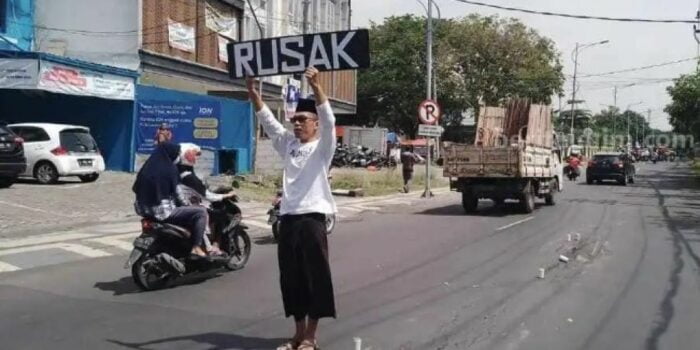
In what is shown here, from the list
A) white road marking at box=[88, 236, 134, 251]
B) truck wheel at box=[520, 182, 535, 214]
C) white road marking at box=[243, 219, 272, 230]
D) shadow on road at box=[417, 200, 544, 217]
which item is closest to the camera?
white road marking at box=[88, 236, 134, 251]

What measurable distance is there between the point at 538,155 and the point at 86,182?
A: 12.5 meters

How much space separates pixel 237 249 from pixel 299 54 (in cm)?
338

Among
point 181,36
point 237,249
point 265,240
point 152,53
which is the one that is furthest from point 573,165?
point 237,249

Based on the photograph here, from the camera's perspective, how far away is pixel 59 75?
21.5 m

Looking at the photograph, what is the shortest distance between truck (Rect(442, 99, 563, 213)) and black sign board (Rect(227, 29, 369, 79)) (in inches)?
453

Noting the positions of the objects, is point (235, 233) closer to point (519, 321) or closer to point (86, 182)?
point (519, 321)

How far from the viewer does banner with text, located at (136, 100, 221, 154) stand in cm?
2581

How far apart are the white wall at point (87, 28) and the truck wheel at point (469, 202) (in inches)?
535

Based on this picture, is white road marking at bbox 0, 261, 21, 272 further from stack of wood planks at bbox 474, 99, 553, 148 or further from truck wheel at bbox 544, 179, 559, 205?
truck wheel at bbox 544, 179, 559, 205

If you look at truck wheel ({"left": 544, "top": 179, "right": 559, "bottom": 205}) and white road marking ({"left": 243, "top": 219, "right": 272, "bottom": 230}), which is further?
truck wheel ({"left": 544, "top": 179, "right": 559, "bottom": 205})

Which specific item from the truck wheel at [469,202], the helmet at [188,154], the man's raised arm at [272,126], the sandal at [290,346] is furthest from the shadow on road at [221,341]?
the truck wheel at [469,202]

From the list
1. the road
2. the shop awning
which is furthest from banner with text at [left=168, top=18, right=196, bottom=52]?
the road

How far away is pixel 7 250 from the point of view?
1116 centimetres

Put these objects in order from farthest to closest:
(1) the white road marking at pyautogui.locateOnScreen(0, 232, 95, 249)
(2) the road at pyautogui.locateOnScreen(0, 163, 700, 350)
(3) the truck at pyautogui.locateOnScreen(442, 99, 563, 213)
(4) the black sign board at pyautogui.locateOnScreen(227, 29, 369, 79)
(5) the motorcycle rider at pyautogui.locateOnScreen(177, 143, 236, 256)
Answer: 1. (3) the truck at pyautogui.locateOnScreen(442, 99, 563, 213)
2. (1) the white road marking at pyautogui.locateOnScreen(0, 232, 95, 249)
3. (5) the motorcycle rider at pyautogui.locateOnScreen(177, 143, 236, 256)
4. (4) the black sign board at pyautogui.locateOnScreen(227, 29, 369, 79)
5. (2) the road at pyautogui.locateOnScreen(0, 163, 700, 350)
